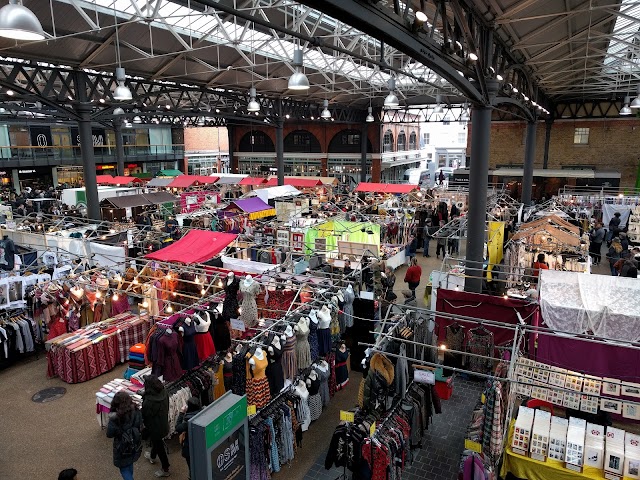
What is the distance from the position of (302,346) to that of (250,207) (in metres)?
11.8

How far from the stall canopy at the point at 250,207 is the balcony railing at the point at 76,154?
19228mm

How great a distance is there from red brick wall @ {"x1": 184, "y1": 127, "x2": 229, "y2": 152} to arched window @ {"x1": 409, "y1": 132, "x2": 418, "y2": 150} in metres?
18.9

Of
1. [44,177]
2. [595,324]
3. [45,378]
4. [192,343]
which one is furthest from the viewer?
[44,177]

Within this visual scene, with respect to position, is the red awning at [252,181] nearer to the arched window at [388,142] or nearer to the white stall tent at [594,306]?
the arched window at [388,142]

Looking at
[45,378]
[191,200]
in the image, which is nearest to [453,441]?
[45,378]

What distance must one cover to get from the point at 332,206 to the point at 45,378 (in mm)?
13500

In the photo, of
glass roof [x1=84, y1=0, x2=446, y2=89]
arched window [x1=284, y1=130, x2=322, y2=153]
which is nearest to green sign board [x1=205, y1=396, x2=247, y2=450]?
glass roof [x1=84, y1=0, x2=446, y2=89]

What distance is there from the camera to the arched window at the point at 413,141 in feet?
146

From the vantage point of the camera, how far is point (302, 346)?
6320 mm

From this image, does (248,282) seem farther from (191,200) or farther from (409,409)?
(191,200)

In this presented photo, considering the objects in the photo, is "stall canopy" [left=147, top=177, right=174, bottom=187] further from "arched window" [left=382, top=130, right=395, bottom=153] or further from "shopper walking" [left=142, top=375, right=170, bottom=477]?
"shopper walking" [left=142, top=375, right=170, bottom=477]

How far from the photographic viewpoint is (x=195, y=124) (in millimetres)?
37438

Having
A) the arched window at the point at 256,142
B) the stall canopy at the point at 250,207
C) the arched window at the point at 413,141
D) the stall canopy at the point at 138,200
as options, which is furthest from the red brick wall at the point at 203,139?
the stall canopy at the point at 250,207

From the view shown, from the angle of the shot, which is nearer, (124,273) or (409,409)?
(409,409)
